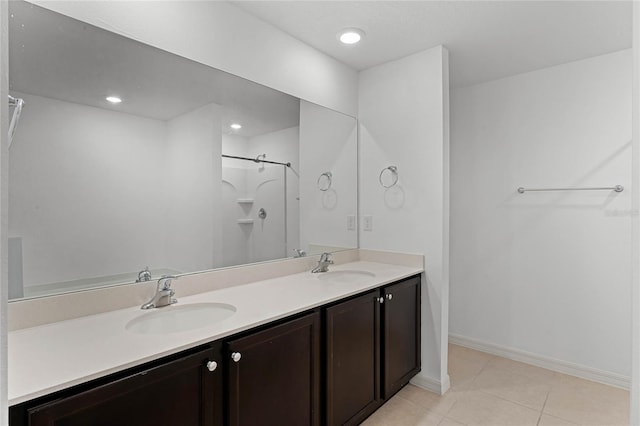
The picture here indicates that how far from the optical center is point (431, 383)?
7.82 feet

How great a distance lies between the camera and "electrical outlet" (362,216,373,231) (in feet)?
9.02

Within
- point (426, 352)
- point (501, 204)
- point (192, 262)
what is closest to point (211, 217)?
point (192, 262)

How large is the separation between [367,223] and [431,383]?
125 centimetres

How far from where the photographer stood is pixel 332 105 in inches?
101

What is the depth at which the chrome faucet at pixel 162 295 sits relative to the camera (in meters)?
1.50

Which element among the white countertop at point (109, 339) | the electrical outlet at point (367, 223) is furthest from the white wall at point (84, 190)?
the electrical outlet at point (367, 223)

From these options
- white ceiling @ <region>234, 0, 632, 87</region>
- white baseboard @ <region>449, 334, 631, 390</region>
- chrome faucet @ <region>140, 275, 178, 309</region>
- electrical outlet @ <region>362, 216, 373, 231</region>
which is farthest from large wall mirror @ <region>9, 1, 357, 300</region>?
white baseboard @ <region>449, 334, 631, 390</region>

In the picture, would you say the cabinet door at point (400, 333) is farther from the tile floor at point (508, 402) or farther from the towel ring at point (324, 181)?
the towel ring at point (324, 181)

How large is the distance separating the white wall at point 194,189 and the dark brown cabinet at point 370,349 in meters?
0.76

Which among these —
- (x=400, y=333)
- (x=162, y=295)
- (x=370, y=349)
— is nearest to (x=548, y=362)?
(x=400, y=333)

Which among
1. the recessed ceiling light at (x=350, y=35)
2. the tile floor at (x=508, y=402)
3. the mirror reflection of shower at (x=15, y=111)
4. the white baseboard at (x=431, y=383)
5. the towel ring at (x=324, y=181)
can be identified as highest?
the recessed ceiling light at (x=350, y=35)

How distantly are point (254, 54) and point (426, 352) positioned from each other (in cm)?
231

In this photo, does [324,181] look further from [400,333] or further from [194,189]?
[400,333]

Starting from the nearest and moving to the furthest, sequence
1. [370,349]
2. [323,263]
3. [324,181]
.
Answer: [370,349], [323,263], [324,181]
